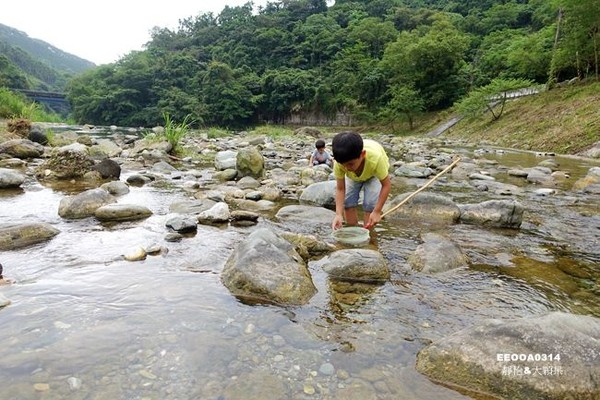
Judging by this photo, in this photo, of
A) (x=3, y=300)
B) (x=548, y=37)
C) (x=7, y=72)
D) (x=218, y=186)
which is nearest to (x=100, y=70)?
(x=7, y=72)

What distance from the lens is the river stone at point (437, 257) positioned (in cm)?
386

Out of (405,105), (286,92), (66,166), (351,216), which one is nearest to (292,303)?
(351,216)

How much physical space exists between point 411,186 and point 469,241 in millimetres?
4052

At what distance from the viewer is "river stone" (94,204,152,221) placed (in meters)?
5.35

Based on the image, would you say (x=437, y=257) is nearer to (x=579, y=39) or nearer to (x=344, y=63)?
(x=579, y=39)

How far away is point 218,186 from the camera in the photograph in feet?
27.7

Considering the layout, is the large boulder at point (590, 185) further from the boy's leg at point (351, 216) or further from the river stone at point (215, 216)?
the river stone at point (215, 216)

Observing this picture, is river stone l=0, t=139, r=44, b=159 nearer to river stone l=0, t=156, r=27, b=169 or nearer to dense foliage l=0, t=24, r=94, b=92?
river stone l=0, t=156, r=27, b=169

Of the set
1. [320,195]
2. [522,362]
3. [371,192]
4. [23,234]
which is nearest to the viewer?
[522,362]

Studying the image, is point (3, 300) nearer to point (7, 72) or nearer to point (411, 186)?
point (411, 186)

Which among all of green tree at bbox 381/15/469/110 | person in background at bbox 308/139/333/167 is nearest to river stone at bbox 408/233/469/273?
person in background at bbox 308/139/333/167

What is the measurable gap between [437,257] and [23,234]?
4.64 metres

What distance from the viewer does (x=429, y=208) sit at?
6.01 metres

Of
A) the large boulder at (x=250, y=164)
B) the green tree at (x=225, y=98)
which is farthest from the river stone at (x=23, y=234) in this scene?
the green tree at (x=225, y=98)
